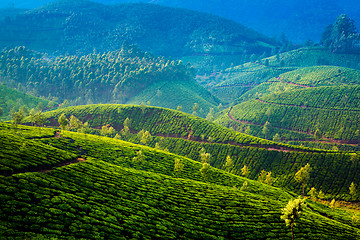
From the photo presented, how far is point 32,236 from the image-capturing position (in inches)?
1596

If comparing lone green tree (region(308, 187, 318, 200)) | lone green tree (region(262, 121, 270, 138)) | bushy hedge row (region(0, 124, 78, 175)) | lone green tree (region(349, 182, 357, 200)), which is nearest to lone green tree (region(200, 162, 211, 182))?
bushy hedge row (region(0, 124, 78, 175))

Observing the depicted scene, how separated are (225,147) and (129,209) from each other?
98.6 m

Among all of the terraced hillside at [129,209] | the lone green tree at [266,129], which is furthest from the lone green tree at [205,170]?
the lone green tree at [266,129]

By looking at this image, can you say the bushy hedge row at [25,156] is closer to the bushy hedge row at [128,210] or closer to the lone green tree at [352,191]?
the bushy hedge row at [128,210]

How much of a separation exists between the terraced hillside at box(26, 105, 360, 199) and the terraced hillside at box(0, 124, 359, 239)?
1259 inches

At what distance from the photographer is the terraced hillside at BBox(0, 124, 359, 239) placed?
4662cm

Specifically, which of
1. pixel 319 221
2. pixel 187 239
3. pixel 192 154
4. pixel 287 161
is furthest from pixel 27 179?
pixel 287 161

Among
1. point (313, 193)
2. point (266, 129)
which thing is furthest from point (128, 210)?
point (266, 129)

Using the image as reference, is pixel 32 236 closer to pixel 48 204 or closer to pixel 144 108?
pixel 48 204

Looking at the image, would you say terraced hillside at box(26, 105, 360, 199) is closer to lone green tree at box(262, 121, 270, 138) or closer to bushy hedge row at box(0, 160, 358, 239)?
bushy hedge row at box(0, 160, 358, 239)

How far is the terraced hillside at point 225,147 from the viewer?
115812 millimetres

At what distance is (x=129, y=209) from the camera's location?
191 feet

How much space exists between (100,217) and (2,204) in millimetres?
17838

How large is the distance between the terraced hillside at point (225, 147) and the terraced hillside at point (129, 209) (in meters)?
32.0
